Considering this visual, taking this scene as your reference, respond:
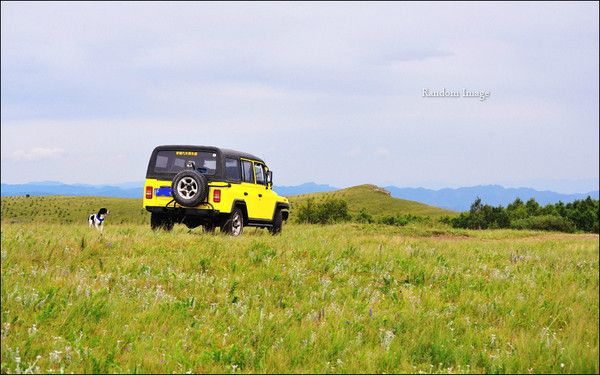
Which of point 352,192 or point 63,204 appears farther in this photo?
point 352,192

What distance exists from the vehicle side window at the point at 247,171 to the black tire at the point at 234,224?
3.56 ft

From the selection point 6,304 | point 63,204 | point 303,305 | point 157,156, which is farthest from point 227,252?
point 63,204

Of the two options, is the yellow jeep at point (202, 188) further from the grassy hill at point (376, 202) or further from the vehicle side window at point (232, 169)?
the grassy hill at point (376, 202)

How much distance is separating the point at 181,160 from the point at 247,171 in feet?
6.83

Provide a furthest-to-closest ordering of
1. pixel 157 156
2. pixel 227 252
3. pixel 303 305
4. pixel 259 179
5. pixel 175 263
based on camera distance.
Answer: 1. pixel 259 179
2. pixel 157 156
3. pixel 227 252
4. pixel 175 263
5. pixel 303 305

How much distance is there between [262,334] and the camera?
20.1 ft

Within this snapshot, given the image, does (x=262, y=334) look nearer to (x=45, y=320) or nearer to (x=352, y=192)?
(x=45, y=320)

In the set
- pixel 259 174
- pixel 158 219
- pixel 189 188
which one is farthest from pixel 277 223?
pixel 189 188

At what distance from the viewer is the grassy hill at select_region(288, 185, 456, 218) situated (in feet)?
331

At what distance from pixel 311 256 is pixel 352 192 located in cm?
10628

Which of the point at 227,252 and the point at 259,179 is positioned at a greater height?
the point at 259,179

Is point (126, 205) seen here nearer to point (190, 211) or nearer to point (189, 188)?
point (190, 211)

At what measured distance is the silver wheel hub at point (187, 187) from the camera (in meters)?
15.8

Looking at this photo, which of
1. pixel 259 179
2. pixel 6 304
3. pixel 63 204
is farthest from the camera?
pixel 63 204
